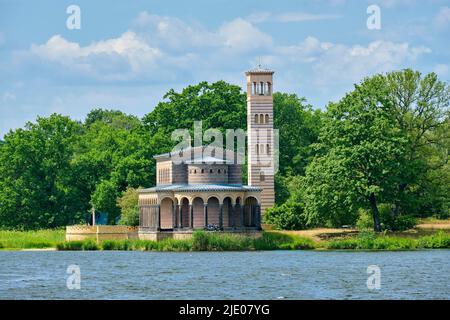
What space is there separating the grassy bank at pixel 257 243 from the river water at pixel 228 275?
9.34ft

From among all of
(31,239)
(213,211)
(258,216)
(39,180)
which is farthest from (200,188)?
(39,180)

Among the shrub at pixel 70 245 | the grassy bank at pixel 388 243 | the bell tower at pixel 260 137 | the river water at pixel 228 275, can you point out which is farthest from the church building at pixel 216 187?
the river water at pixel 228 275

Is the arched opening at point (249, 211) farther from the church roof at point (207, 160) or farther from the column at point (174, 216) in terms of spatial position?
the column at point (174, 216)

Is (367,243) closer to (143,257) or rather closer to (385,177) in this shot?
(385,177)

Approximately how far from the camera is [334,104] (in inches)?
3632

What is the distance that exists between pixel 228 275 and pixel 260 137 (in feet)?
122

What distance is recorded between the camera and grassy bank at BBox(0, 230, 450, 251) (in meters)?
86.1

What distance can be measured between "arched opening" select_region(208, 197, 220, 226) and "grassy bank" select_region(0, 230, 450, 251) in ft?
18.1

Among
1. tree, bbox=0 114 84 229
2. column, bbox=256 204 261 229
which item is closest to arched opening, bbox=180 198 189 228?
column, bbox=256 204 261 229

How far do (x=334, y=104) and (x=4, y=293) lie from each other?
4224 centimetres

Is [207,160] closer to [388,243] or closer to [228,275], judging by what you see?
[388,243]

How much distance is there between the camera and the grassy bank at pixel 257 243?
86.1 meters
